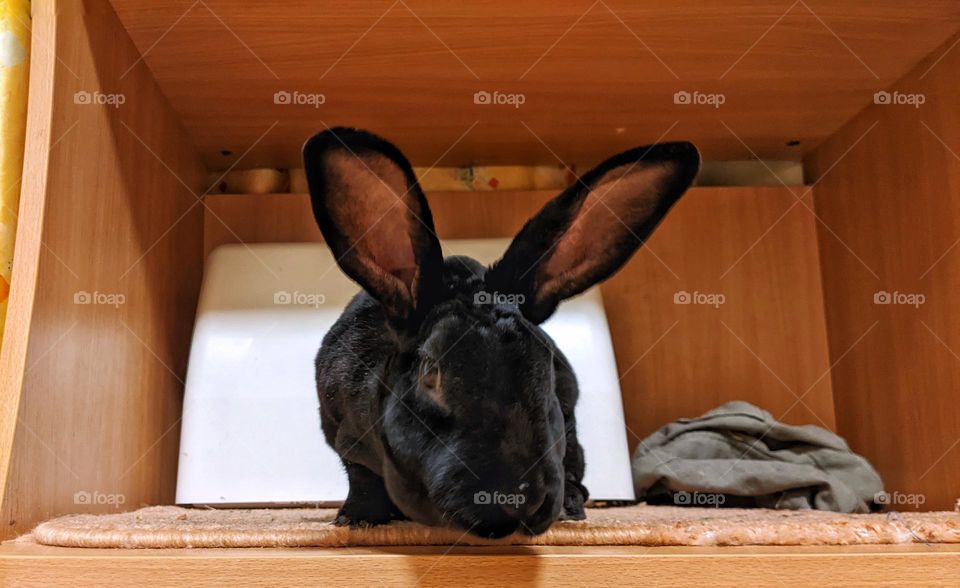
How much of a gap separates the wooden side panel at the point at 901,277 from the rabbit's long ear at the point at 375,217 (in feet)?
2.26

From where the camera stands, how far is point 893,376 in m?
1.16

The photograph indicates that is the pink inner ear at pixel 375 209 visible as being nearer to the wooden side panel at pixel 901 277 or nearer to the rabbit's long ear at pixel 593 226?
the rabbit's long ear at pixel 593 226

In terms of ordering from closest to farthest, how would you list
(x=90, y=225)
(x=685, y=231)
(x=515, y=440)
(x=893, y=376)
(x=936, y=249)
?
1. (x=515, y=440)
2. (x=90, y=225)
3. (x=936, y=249)
4. (x=893, y=376)
5. (x=685, y=231)

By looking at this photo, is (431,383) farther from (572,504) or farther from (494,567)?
(572,504)

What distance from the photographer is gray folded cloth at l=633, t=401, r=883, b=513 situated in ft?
3.46

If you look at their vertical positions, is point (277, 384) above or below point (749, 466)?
above

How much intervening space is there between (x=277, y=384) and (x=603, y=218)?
1.92 ft

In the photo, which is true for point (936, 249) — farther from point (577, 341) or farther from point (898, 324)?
point (577, 341)

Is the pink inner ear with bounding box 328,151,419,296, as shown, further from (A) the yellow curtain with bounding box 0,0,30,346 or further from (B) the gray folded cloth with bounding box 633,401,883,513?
(B) the gray folded cloth with bounding box 633,401,883,513

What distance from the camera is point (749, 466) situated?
1.08 m

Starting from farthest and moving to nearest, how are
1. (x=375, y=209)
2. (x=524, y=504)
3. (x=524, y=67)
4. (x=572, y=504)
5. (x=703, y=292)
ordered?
1. (x=703, y=292)
2. (x=524, y=67)
3. (x=572, y=504)
4. (x=375, y=209)
5. (x=524, y=504)

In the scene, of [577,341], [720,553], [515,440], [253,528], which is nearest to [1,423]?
[253,528]

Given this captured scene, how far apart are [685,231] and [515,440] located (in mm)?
854

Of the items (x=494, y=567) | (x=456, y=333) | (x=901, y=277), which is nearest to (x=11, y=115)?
(x=456, y=333)
